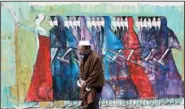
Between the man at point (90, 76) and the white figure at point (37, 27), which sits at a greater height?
the white figure at point (37, 27)

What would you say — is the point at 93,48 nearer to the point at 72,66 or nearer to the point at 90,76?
the point at 72,66

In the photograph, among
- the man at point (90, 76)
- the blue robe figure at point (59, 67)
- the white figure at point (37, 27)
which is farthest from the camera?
the blue robe figure at point (59, 67)

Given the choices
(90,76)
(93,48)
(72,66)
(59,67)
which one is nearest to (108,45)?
(93,48)

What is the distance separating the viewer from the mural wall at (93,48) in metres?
10.4

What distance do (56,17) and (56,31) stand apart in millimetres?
246

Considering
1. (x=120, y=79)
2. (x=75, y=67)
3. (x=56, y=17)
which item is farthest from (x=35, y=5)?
(x=120, y=79)

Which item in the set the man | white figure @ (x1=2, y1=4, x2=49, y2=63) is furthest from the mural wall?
the man

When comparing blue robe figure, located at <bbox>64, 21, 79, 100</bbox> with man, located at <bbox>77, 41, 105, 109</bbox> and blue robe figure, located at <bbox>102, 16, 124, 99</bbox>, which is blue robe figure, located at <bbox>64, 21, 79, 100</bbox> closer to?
blue robe figure, located at <bbox>102, 16, 124, 99</bbox>

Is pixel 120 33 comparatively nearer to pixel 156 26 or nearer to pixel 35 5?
pixel 156 26

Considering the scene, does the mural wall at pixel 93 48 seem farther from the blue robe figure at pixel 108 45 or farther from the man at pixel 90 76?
the man at pixel 90 76

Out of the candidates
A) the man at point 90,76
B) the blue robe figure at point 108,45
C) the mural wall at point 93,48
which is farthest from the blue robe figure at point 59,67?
the man at point 90,76

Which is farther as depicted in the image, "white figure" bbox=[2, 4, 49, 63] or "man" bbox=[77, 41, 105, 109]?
"white figure" bbox=[2, 4, 49, 63]

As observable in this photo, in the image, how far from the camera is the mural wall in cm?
1038

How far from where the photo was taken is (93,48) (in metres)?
10.6
